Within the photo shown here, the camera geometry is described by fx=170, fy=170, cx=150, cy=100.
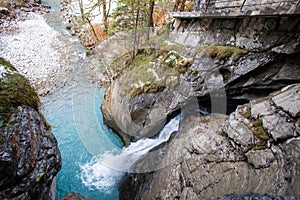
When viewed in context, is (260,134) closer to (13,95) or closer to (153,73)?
(153,73)

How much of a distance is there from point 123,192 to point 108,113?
123 inches

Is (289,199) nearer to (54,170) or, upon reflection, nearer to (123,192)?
(54,170)

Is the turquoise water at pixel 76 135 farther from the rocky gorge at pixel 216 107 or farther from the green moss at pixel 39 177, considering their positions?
the green moss at pixel 39 177

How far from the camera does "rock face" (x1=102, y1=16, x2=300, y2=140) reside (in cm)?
399

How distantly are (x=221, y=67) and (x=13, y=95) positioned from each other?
4.71 m

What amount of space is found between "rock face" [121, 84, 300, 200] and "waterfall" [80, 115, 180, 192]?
1275 mm

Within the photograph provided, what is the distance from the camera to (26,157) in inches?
101

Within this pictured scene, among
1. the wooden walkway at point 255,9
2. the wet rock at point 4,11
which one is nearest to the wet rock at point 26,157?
the wooden walkway at point 255,9

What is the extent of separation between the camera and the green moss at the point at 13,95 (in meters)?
2.53

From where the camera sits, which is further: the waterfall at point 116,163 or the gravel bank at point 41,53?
the gravel bank at point 41,53

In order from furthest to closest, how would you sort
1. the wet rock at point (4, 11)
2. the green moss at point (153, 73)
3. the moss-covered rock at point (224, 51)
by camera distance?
the wet rock at point (4, 11), the green moss at point (153, 73), the moss-covered rock at point (224, 51)

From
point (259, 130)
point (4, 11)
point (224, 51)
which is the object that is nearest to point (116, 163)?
point (259, 130)

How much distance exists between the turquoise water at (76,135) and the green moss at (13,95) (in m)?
3.24

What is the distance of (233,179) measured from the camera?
9.28ft
